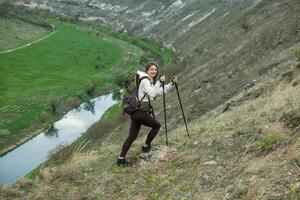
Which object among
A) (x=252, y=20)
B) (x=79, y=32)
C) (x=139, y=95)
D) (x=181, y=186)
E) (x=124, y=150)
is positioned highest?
(x=79, y=32)

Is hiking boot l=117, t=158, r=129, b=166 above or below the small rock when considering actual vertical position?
above

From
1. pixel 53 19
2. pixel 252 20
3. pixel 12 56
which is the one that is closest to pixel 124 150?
pixel 252 20

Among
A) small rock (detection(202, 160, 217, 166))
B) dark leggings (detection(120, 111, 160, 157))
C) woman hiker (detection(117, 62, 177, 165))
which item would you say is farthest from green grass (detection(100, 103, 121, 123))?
small rock (detection(202, 160, 217, 166))

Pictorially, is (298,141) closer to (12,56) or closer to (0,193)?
(0,193)

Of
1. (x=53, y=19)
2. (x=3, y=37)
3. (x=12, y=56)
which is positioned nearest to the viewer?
(x=12, y=56)

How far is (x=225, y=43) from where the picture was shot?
243 feet

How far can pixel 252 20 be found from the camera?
73000 millimetres

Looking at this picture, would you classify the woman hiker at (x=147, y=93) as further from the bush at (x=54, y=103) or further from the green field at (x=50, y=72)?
the bush at (x=54, y=103)

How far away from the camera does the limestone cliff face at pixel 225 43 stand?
42.7 metres

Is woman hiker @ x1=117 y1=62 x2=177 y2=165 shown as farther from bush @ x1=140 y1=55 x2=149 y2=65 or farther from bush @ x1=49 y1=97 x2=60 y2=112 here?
bush @ x1=140 y1=55 x2=149 y2=65

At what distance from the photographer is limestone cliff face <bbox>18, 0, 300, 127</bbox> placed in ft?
140

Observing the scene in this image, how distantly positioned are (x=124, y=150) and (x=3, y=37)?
427 feet

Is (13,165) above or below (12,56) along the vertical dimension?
below

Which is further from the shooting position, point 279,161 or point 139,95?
point 139,95
